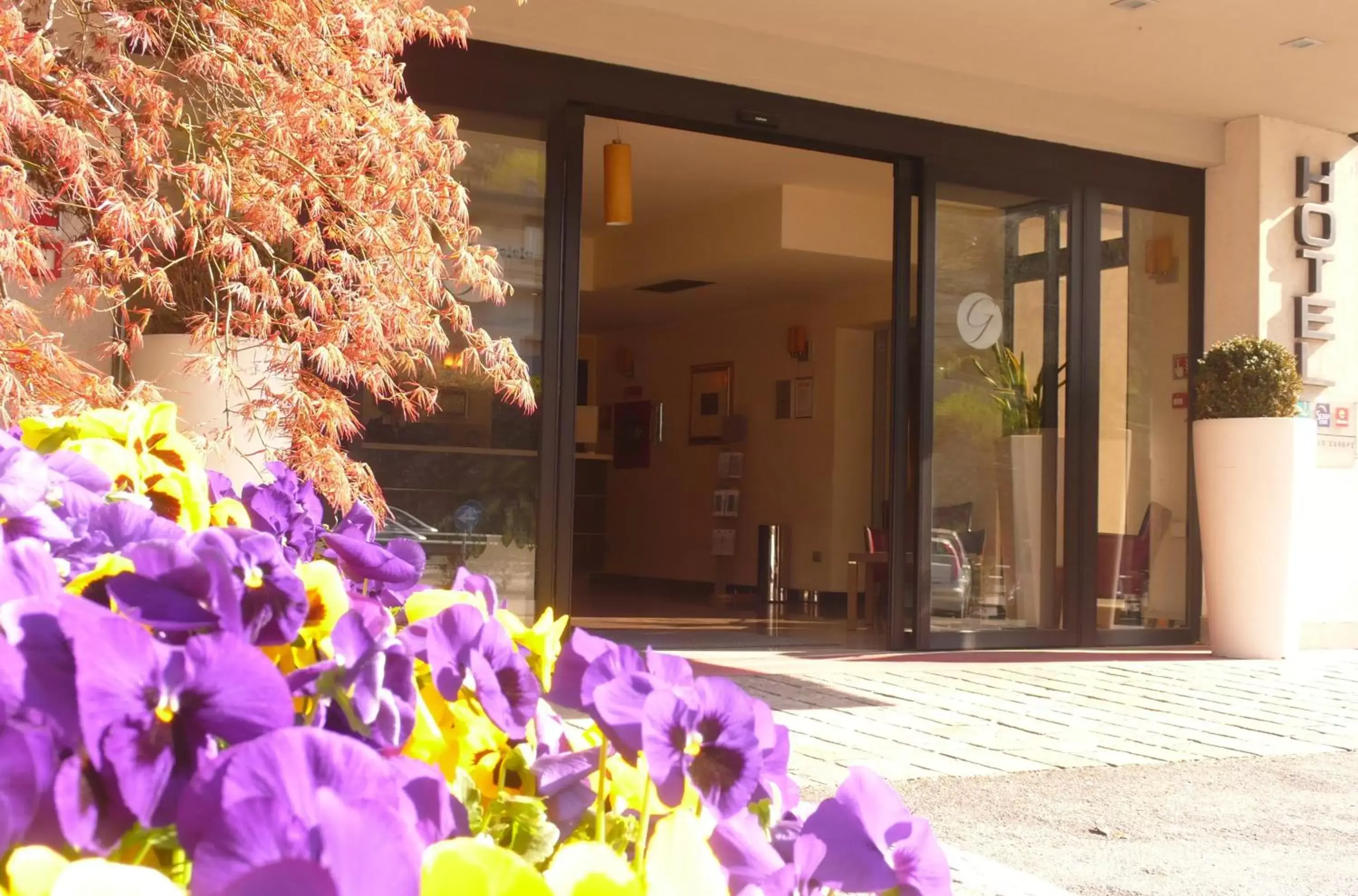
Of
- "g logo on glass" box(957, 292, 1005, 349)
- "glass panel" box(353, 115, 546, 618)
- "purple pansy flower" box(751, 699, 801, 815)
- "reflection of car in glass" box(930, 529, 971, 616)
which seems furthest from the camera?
"g logo on glass" box(957, 292, 1005, 349)

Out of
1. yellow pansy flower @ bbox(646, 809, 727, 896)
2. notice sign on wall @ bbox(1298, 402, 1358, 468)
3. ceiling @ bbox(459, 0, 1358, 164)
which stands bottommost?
yellow pansy flower @ bbox(646, 809, 727, 896)

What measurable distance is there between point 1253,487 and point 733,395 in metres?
6.44

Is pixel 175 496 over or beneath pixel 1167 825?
over

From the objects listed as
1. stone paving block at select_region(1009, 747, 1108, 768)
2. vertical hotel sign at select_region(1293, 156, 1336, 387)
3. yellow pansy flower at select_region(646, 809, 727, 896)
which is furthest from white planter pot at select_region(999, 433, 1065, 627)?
yellow pansy flower at select_region(646, 809, 727, 896)

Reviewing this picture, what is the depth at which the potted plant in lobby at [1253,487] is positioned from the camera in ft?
22.3

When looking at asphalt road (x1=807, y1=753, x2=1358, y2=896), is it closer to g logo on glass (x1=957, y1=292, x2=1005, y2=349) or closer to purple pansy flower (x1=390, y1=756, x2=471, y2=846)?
purple pansy flower (x1=390, y1=756, x2=471, y2=846)

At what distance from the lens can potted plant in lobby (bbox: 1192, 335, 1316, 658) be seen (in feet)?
22.3

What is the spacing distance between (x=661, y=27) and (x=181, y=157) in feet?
8.64

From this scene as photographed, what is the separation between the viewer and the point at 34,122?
2570mm

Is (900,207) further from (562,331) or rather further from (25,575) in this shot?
(25,575)

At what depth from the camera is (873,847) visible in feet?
1.47

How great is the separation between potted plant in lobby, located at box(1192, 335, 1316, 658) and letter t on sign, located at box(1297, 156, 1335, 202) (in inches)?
49.7

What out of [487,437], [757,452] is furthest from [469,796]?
[757,452]

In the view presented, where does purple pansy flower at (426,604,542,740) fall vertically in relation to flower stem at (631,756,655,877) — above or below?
above
